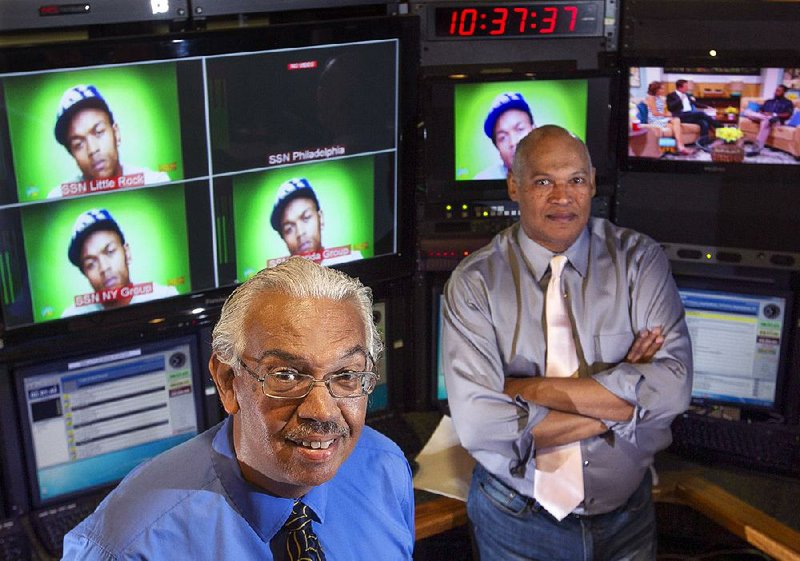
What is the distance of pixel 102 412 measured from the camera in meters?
2.96

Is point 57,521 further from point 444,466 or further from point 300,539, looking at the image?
point 300,539

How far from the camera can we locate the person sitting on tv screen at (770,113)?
308 cm

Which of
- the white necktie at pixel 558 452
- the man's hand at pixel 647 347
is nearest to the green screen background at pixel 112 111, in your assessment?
the white necktie at pixel 558 452

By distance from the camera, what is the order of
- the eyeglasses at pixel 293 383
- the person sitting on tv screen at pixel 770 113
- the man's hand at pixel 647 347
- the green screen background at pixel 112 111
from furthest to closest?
the person sitting on tv screen at pixel 770 113
the man's hand at pixel 647 347
the green screen background at pixel 112 111
the eyeglasses at pixel 293 383

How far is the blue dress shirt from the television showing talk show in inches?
44.4

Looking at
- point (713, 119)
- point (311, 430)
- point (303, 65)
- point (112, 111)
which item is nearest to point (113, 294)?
point (112, 111)

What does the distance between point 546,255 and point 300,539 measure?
1.32m

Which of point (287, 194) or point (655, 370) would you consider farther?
point (287, 194)

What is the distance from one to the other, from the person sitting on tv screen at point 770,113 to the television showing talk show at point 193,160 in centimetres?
98

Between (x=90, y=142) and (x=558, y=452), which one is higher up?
(x=90, y=142)

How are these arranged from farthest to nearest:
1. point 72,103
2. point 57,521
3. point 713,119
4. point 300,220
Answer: point 713,119 → point 300,220 → point 57,521 → point 72,103

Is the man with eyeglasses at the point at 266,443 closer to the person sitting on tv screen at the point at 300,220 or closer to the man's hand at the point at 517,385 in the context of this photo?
the man's hand at the point at 517,385

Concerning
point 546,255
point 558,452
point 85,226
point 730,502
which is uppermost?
point 85,226

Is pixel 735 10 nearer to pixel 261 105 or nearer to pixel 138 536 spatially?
pixel 261 105
